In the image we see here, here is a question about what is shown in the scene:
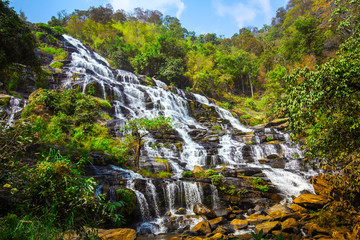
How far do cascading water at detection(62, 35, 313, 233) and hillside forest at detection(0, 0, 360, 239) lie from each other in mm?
1106

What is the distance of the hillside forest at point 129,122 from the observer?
2.83 m

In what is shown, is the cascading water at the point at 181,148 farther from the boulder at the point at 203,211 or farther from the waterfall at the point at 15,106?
the waterfall at the point at 15,106

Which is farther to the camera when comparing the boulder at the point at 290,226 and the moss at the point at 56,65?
the moss at the point at 56,65

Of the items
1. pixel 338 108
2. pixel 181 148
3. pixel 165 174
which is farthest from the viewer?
pixel 181 148

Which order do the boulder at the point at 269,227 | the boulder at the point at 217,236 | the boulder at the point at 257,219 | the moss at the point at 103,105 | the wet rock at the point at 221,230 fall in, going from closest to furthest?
the boulder at the point at 217,236 → the boulder at the point at 269,227 → the wet rock at the point at 221,230 → the boulder at the point at 257,219 → the moss at the point at 103,105

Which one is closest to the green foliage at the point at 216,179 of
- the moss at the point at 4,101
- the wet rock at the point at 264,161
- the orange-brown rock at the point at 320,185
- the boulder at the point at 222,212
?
the boulder at the point at 222,212

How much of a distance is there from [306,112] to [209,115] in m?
19.4

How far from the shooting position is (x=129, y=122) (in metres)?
Result: 9.77

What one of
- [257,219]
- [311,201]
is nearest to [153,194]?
[257,219]

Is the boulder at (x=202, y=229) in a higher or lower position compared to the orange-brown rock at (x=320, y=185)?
lower

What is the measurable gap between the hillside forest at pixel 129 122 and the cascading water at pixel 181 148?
3.63ft

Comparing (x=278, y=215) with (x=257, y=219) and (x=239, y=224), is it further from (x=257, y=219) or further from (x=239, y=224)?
(x=239, y=224)

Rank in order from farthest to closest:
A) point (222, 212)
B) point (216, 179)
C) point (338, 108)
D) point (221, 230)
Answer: point (216, 179)
point (222, 212)
point (221, 230)
point (338, 108)

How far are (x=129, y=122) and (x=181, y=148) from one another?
18.4 ft
